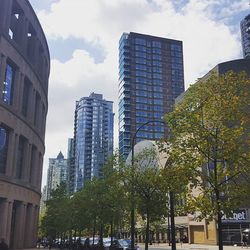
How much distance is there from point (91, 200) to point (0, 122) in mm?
14703

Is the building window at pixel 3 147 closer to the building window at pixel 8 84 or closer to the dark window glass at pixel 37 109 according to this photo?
the building window at pixel 8 84

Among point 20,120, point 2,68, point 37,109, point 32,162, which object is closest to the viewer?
point 2,68

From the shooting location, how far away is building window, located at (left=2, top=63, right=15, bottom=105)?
120ft

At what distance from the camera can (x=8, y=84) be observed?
1489 inches

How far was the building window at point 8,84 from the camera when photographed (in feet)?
120

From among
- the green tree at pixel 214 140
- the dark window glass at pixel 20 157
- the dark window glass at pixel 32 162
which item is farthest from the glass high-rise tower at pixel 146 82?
the green tree at pixel 214 140

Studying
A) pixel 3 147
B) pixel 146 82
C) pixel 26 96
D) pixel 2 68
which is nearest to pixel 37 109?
pixel 26 96

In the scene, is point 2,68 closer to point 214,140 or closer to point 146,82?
point 214,140

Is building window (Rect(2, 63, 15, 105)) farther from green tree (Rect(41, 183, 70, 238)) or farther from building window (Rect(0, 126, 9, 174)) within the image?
green tree (Rect(41, 183, 70, 238))

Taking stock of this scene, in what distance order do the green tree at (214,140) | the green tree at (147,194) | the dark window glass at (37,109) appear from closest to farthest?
the green tree at (214,140) → the green tree at (147,194) → the dark window glass at (37,109)

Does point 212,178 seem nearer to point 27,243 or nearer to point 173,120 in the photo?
point 173,120

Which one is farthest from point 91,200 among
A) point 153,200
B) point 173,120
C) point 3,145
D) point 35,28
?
point 173,120

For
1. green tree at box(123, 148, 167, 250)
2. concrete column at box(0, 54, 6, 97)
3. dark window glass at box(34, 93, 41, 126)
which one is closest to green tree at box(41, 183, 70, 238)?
dark window glass at box(34, 93, 41, 126)

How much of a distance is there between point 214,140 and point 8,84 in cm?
2389
